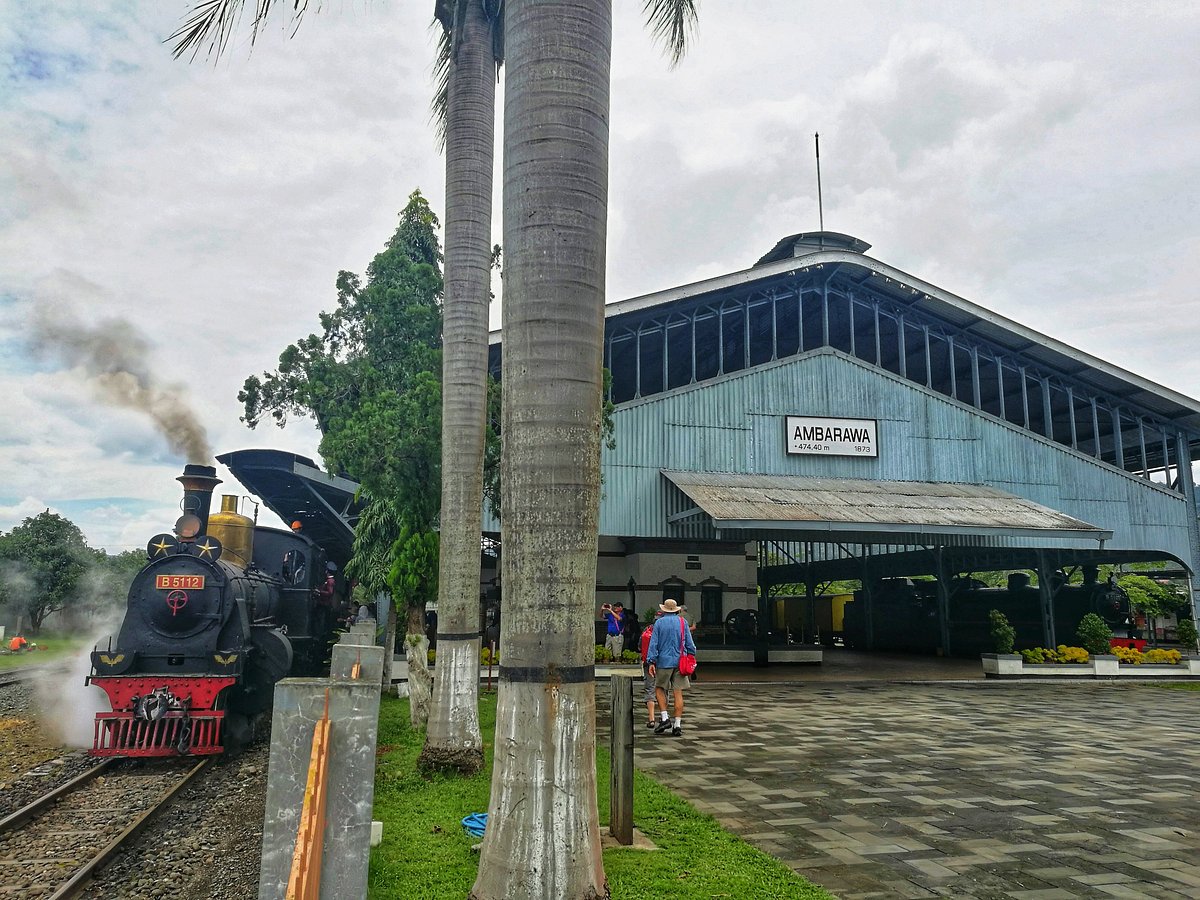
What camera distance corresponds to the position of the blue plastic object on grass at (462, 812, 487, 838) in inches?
253

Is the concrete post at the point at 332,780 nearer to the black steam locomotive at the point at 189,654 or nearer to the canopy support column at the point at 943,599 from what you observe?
the black steam locomotive at the point at 189,654

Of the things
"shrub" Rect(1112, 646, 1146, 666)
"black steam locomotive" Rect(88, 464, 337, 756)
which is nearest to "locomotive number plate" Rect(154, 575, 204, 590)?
"black steam locomotive" Rect(88, 464, 337, 756)

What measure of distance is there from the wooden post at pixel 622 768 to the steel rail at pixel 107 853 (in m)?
3.98

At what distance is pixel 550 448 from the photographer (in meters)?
4.61

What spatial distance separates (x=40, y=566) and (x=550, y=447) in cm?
3924

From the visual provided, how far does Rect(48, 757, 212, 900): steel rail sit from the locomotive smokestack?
4010 millimetres

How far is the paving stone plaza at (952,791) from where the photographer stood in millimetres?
5855

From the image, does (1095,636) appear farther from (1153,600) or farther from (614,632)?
(1153,600)

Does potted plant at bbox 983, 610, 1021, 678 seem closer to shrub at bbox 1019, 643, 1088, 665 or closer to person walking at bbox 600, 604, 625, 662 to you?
shrub at bbox 1019, 643, 1088, 665

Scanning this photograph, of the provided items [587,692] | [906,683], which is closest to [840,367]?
[906,683]

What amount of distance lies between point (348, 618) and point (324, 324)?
781 centimetres

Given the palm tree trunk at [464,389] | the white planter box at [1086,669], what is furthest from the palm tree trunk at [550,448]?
the white planter box at [1086,669]

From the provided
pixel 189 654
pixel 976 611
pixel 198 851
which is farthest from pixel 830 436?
pixel 198 851

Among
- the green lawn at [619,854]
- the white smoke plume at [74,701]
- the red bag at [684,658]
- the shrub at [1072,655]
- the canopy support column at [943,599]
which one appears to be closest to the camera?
the green lawn at [619,854]
